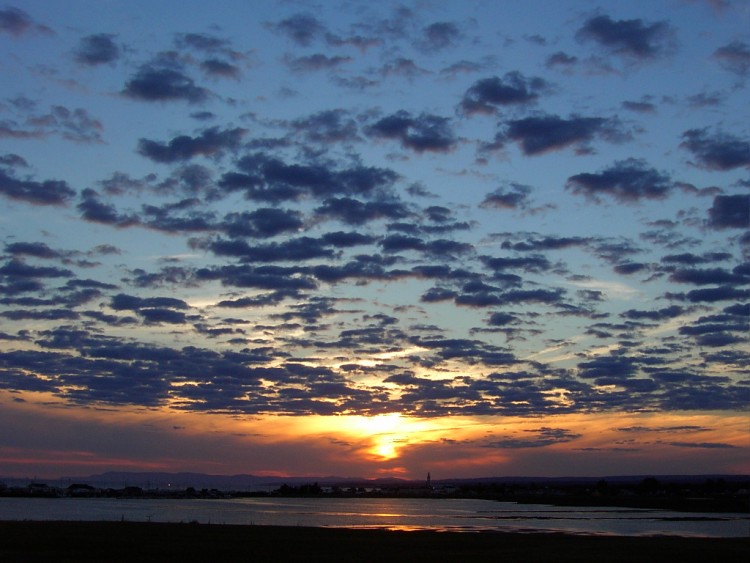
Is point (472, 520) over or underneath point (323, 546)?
underneath

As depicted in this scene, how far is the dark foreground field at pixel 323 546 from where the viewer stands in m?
51.5

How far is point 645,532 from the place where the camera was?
277 feet

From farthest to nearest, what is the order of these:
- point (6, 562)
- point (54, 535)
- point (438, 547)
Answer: point (54, 535) → point (438, 547) → point (6, 562)

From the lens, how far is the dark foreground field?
169 ft

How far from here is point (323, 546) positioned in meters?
59.9

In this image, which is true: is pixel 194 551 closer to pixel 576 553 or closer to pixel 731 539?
pixel 576 553

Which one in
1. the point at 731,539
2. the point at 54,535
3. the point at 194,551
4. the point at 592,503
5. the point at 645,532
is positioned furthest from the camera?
the point at 592,503

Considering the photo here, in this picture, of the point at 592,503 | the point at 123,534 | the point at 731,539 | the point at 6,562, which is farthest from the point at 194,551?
the point at 592,503

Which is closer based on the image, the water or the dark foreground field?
the dark foreground field

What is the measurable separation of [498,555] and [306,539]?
733 inches

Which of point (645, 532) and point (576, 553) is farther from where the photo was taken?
point (645, 532)

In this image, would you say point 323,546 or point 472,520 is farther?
point 472,520

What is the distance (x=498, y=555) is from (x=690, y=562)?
1166 centimetres

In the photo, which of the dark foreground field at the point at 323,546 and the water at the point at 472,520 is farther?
the water at the point at 472,520
